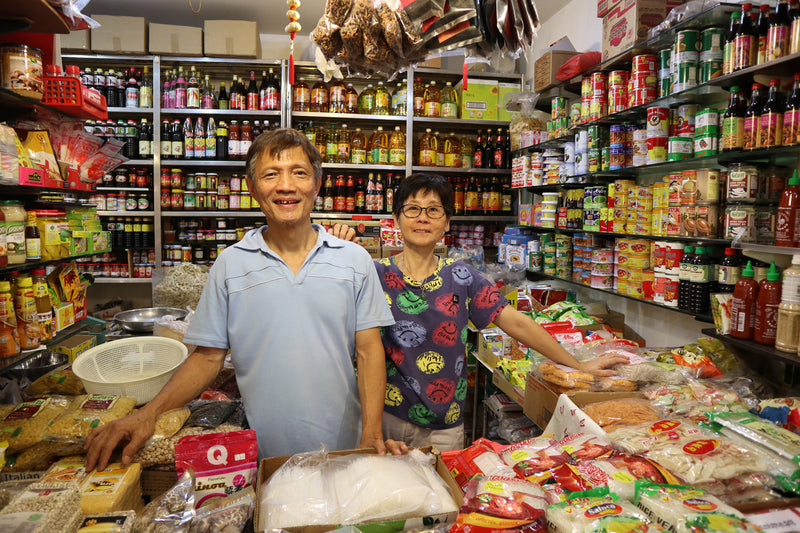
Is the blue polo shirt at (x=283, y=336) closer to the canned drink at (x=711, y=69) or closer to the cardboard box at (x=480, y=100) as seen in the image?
the canned drink at (x=711, y=69)

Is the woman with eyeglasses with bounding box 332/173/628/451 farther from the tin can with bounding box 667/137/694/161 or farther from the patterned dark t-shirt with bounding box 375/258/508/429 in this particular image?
the tin can with bounding box 667/137/694/161

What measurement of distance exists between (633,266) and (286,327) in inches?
76.2

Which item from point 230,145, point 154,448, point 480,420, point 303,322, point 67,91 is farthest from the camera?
point 230,145

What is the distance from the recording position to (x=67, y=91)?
7.14 feet

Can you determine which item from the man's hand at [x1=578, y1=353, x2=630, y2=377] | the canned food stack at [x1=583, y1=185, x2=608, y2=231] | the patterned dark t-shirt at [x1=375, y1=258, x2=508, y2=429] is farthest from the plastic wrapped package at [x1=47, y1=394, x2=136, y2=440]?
the canned food stack at [x1=583, y1=185, x2=608, y2=231]

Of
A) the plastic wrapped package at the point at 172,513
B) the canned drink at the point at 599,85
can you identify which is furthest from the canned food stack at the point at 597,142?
the plastic wrapped package at the point at 172,513

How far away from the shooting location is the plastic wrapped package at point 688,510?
80cm

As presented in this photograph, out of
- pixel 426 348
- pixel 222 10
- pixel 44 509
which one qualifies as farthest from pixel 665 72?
pixel 222 10

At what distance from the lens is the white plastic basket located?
5.32 ft

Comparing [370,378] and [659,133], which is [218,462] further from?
[659,133]

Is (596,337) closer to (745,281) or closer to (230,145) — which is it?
(745,281)

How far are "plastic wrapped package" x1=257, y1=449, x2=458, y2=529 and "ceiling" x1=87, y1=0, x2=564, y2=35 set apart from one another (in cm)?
403

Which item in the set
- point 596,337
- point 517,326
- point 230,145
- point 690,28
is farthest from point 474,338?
point 230,145

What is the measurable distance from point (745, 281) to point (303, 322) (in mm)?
1565
